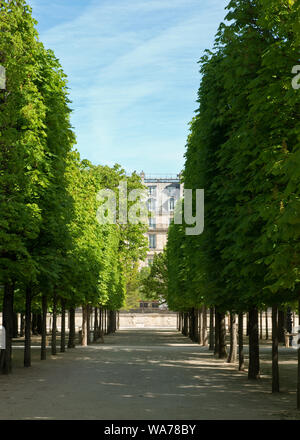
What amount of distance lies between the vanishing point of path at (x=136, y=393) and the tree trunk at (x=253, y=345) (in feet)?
1.79

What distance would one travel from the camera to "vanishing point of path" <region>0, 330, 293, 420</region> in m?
15.6

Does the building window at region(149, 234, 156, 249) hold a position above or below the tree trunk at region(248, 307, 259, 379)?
above

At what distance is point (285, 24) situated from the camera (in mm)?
15000

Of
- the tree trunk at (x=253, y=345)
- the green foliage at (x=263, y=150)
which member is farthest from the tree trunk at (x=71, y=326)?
the tree trunk at (x=253, y=345)

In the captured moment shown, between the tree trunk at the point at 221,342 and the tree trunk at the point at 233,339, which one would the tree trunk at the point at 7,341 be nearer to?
the tree trunk at the point at 233,339

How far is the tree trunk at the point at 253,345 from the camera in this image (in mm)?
24266

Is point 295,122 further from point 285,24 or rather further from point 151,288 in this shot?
point 151,288

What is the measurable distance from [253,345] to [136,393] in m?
6.07

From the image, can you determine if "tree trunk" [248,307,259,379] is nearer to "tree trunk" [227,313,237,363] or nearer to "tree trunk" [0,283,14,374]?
"tree trunk" [227,313,237,363]

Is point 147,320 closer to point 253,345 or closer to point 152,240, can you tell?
point 152,240

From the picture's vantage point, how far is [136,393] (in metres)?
19.8

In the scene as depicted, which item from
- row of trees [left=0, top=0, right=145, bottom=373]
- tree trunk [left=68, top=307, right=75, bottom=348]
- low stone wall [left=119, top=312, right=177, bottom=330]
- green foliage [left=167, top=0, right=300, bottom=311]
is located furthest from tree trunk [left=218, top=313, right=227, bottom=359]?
low stone wall [left=119, top=312, right=177, bottom=330]

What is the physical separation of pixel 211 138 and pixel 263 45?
328 inches

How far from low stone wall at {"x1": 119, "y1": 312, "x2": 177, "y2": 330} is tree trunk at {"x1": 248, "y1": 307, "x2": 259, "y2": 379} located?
291ft
